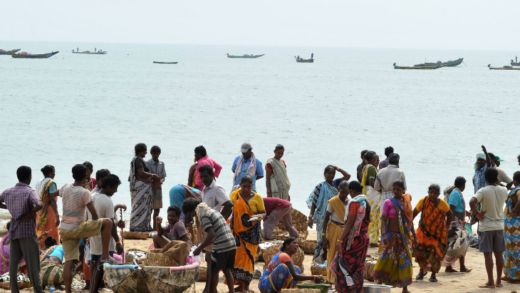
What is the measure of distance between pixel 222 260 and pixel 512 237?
3.70 metres

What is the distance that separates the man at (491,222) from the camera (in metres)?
7.71

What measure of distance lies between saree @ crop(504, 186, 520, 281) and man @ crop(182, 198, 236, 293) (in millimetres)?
3525

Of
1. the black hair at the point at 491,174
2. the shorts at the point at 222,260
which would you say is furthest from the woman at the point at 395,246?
the shorts at the point at 222,260

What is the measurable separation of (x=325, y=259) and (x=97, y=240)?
3016 millimetres

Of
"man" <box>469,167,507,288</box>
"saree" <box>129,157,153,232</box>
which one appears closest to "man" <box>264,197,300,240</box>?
"man" <box>469,167,507,288</box>

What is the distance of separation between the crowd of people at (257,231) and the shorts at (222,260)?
11 mm

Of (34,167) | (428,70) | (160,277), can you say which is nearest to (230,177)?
(34,167)

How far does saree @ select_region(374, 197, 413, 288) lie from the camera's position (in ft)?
24.0

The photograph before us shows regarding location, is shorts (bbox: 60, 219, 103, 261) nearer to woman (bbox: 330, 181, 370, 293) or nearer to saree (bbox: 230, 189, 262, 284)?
saree (bbox: 230, 189, 262, 284)

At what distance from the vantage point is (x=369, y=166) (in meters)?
9.59

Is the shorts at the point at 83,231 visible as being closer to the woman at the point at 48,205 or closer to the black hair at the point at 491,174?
the woman at the point at 48,205

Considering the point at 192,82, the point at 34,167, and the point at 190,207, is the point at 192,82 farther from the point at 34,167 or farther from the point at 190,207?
the point at 190,207

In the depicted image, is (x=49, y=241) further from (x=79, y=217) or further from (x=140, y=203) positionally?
(x=140, y=203)

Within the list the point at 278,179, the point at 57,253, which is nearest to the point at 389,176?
the point at 278,179
